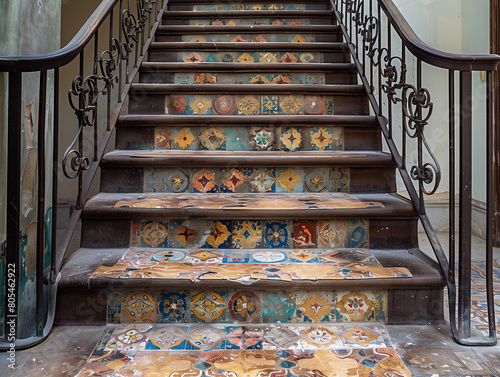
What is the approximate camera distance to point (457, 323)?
128 centimetres

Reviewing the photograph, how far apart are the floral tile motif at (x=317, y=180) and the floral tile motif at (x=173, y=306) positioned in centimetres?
84

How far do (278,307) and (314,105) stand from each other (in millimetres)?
1325

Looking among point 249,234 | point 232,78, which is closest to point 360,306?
point 249,234

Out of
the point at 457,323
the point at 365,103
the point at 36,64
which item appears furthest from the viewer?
the point at 365,103

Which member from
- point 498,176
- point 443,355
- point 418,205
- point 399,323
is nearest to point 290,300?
point 399,323

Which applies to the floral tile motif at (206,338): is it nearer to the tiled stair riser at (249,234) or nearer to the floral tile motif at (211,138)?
the tiled stair riser at (249,234)

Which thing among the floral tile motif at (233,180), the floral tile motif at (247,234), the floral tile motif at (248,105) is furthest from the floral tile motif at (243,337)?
the floral tile motif at (248,105)

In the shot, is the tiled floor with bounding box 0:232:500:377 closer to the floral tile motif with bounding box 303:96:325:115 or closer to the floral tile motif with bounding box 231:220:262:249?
the floral tile motif with bounding box 231:220:262:249

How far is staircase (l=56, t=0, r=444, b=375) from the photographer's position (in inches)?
51.5

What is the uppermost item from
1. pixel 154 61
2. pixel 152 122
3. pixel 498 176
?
pixel 154 61

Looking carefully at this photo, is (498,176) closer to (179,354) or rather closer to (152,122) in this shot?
(152,122)

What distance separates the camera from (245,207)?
1.59 meters

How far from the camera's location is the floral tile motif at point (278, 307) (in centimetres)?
133

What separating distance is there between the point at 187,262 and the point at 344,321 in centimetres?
59
